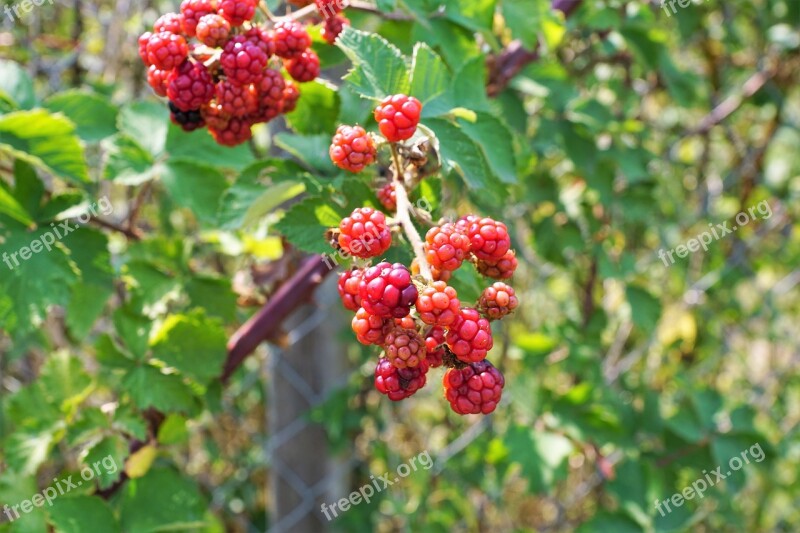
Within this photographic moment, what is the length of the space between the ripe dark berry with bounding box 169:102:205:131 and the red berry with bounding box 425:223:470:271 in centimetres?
40

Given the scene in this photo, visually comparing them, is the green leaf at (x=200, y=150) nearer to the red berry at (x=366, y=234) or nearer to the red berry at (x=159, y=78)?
the red berry at (x=159, y=78)

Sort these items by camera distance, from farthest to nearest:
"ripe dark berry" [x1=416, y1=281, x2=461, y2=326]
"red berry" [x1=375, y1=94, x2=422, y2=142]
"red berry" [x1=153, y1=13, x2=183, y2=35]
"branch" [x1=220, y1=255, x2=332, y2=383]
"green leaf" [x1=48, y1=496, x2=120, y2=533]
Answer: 1. "branch" [x1=220, y1=255, x2=332, y2=383]
2. "green leaf" [x1=48, y1=496, x2=120, y2=533]
3. "red berry" [x1=153, y1=13, x2=183, y2=35]
4. "red berry" [x1=375, y1=94, x2=422, y2=142]
5. "ripe dark berry" [x1=416, y1=281, x2=461, y2=326]

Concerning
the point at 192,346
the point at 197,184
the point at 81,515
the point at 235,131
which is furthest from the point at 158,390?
the point at 235,131

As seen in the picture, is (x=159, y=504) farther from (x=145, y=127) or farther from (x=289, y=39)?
(x=289, y=39)

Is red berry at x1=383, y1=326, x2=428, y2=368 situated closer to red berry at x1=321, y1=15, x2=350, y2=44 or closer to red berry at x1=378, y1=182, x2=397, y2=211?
red berry at x1=378, y1=182, x2=397, y2=211

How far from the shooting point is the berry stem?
25.6 inches

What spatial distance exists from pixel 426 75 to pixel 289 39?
0.53ft

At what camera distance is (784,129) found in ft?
7.41

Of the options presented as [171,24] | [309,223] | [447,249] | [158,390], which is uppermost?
[171,24]

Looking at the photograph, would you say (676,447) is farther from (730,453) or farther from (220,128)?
(220,128)

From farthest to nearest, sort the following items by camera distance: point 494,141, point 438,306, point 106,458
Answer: point 106,458 < point 494,141 < point 438,306

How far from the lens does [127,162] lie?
114cm

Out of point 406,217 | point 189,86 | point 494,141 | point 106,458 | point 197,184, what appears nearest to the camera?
point 406,217

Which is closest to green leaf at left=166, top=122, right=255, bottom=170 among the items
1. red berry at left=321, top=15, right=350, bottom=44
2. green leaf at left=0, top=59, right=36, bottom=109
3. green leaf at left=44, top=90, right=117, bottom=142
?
green leaf at left=44, top=90, right=117, bottom=142
